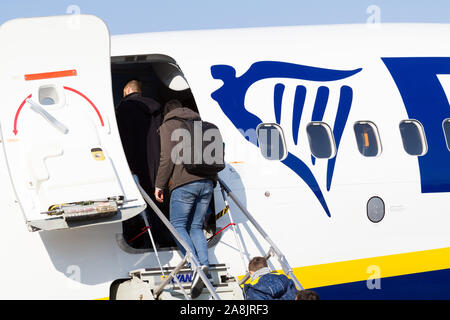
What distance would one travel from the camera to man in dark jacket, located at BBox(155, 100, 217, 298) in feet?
24.7

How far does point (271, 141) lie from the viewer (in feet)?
27.6

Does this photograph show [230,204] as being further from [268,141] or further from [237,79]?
[237,79]

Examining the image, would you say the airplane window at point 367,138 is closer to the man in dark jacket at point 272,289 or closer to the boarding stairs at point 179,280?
the boarding stairs at point 179,280

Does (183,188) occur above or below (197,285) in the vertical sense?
above

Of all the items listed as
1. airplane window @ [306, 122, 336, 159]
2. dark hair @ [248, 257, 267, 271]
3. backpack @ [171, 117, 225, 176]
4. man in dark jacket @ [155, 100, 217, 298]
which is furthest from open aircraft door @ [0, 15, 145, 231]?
airplane window @ [306, 122, 336, 159]

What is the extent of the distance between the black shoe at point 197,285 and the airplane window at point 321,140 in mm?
2142

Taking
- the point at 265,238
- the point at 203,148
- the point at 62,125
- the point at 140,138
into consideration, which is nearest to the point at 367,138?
the point at 265,238

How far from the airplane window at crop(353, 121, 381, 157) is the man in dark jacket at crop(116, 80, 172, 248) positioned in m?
2.36

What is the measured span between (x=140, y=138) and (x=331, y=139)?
2230mm

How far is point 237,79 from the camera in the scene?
8.51 metres

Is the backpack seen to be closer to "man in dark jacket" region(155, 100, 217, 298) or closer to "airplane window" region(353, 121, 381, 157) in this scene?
"man in dark jacket" region(155, 100, 217, 298)

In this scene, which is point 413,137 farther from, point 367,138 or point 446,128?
point 367,138

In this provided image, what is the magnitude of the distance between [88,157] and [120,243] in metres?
1.07

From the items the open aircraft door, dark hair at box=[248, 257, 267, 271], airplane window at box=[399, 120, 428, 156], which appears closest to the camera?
dark hair at box=[248, 257, 267, 271]
